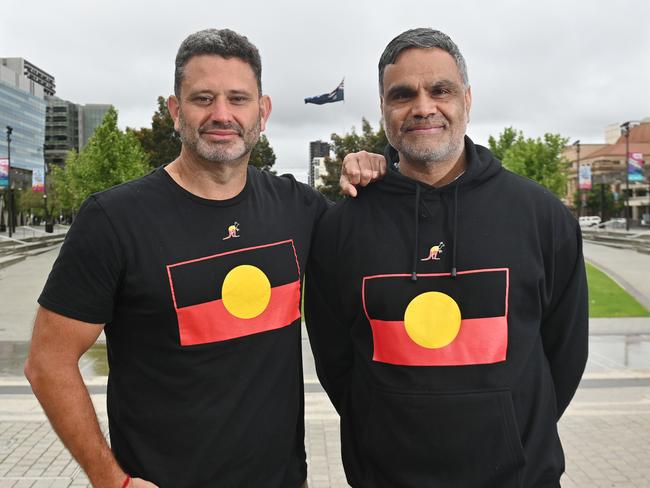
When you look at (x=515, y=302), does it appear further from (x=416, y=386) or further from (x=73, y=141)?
(x=73, y=141)

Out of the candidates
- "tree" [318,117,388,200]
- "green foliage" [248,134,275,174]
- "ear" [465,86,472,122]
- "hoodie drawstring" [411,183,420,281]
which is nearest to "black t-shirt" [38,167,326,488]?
"hoodie drawstring" [411,183,420,281]

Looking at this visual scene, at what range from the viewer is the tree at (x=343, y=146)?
32688 mm

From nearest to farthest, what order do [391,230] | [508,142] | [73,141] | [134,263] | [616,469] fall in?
1. [134,263]
2. [391,230]
3. [616,469]
4. [508,142]
5. [73,141]

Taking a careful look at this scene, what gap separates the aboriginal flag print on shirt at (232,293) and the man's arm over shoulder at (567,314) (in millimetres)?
1135

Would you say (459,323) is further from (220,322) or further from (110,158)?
(110,158)

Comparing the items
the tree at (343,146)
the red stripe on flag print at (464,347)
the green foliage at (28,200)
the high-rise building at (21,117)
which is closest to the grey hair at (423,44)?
the red stripe on flag print at (464,347)

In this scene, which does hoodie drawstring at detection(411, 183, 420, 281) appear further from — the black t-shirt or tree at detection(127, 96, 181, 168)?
tree at detection(127, 96, 181, 168)

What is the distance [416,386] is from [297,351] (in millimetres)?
577

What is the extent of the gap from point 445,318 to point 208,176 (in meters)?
1.14

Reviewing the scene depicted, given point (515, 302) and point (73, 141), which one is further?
point (73, 141)

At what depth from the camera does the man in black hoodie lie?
238 cm

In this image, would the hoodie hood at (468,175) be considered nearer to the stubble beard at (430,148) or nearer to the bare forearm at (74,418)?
the stubble beard at (430,148)

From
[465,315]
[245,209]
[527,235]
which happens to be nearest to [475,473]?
[465,315]

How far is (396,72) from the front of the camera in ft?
8.43
